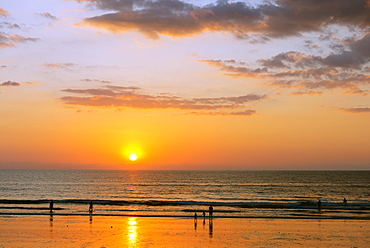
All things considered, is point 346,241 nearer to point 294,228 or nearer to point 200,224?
point 294,228

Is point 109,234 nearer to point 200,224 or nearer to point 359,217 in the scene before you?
point 200,224

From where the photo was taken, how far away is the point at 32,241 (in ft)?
101

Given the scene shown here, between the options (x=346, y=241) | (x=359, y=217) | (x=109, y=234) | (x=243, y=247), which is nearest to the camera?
(x=243, y=247)

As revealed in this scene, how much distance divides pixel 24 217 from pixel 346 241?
34.0m

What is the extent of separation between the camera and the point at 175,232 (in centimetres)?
3559

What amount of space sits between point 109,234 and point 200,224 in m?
10.3

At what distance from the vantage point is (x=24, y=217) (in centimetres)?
4544

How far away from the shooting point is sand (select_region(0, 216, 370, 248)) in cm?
3068

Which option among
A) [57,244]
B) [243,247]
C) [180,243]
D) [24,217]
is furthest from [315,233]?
[24,217]

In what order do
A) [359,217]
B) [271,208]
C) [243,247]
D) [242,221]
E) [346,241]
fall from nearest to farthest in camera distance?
[243,247], [346,241], [242,221], [359,217], [271,208]

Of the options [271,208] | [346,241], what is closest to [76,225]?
[346,241]

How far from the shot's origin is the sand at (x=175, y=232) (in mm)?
30684

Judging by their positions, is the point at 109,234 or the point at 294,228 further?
the point at 294,228

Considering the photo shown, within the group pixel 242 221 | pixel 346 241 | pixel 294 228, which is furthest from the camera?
pixel 242 221
